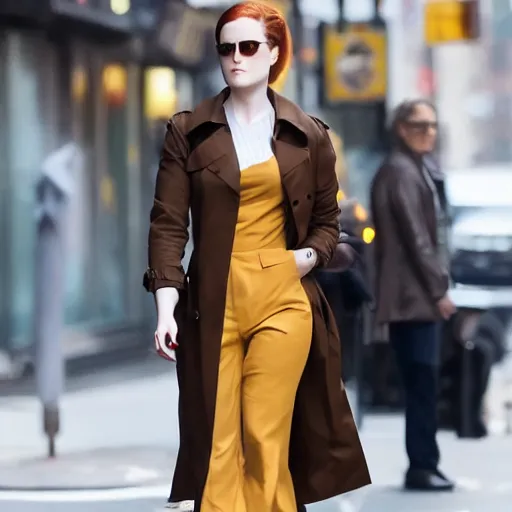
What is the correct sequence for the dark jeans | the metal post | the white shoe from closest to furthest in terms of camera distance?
the white shoe, the dark jeans, the metal post

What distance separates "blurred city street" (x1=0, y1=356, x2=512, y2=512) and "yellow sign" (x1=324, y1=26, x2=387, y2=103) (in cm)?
144

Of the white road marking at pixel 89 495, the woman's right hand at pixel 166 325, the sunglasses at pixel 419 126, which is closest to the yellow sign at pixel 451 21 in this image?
the sunglasses at pixel 419 126

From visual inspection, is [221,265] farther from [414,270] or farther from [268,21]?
[414,270]

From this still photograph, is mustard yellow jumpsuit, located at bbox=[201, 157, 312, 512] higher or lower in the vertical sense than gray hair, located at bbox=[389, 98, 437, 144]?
lower

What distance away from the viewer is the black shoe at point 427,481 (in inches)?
244

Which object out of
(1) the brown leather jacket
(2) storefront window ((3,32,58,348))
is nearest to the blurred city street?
(2) storefront window ((3,32,58,348))

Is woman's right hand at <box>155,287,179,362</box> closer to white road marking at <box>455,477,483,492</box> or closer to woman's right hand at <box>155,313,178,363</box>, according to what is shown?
woman's right hand at <box>155,313,178,363</box>

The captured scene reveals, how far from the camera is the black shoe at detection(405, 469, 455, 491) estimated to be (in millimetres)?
6188

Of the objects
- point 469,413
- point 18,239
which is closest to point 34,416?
point 18,239

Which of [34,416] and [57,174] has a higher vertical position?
[57,174]

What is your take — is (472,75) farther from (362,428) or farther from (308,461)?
(308,461)

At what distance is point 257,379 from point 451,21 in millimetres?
2712

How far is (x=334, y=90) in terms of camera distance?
6598mm

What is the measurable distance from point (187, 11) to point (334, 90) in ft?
2.87
